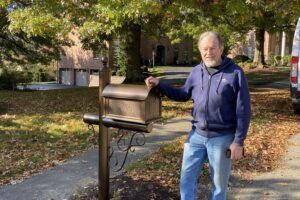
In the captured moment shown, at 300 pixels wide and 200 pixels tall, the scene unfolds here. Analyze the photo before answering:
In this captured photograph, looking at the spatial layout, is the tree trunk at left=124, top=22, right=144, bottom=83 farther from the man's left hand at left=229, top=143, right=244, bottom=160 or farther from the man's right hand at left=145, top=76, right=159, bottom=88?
the man's left hand at left=229, top=143, right=244, bottom=160

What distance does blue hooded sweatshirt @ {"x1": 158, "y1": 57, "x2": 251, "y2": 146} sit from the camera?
338cm

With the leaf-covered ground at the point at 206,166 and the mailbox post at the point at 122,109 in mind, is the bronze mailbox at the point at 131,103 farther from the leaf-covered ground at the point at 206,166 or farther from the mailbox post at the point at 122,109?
the leaf-covered ground at the point at 206,166

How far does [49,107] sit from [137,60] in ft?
12.4

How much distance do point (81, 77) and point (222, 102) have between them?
133 ft

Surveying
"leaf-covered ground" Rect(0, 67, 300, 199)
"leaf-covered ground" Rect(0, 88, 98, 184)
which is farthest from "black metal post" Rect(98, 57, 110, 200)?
"leaf-covered ground" Rect(0, 88, 98, 184)

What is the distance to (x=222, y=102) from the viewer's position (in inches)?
135

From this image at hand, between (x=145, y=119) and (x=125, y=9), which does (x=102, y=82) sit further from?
(x=125, y=9)

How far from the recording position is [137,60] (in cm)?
1373

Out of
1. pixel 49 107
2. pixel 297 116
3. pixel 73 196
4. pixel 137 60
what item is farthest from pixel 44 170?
pixel 137 60

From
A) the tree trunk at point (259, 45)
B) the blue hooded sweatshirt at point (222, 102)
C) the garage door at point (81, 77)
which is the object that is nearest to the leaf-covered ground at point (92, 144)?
the blue hooded sweatshirt at point (222, 102)

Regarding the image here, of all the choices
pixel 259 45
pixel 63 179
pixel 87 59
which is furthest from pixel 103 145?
pixel 87 59

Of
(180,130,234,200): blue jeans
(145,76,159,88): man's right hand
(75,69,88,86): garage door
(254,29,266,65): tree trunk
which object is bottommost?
(75,69,88,86): garage door

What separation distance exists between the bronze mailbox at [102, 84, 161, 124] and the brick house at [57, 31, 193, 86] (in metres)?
30.2

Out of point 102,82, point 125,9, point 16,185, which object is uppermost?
point 125,9
